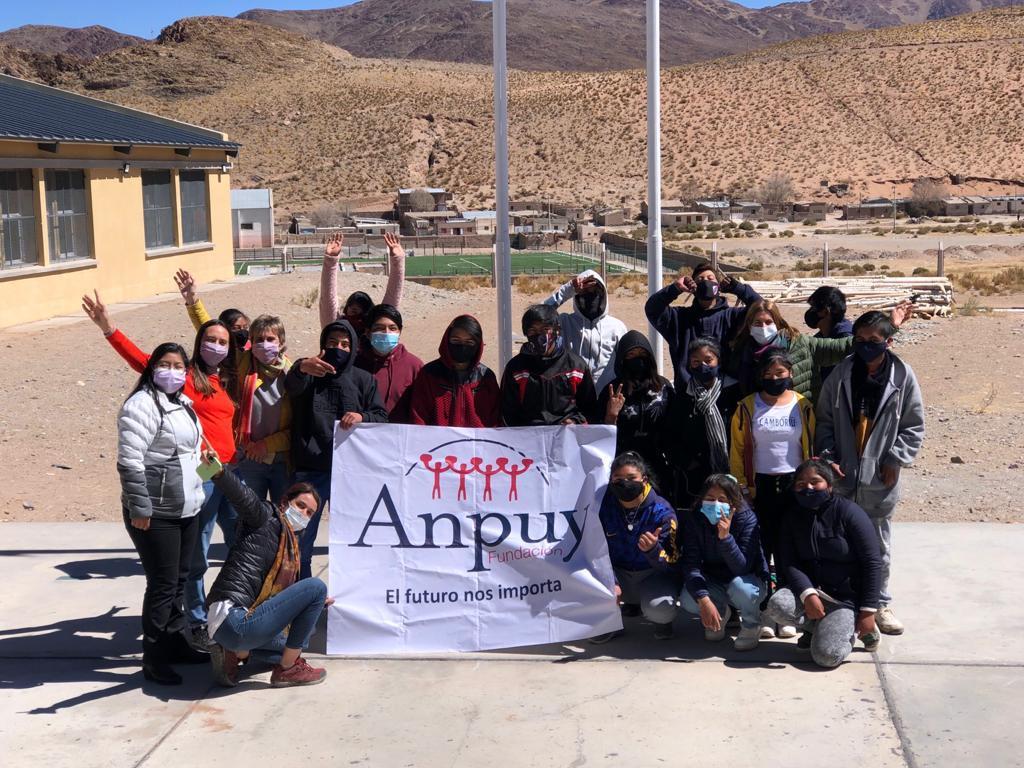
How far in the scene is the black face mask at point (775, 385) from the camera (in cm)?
623

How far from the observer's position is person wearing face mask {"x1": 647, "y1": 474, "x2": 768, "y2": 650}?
19.7 feet

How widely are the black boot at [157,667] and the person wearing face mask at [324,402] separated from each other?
0.76m

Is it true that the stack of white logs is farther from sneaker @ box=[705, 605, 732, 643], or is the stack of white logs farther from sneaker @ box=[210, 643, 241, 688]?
sneaker @ box=[210, 643, 241, 688]

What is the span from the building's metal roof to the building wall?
332 mm

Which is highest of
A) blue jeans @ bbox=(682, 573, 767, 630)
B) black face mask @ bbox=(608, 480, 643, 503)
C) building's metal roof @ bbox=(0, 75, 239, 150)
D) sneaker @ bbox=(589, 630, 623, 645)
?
building's metal roof @ bbox=(0, 75, 239, 150)

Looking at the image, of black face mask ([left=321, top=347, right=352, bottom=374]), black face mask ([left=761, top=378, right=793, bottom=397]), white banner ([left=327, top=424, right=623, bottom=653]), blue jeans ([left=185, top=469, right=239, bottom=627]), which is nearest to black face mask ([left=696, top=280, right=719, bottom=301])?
black face mask ([left=761, top=378, right=793, bottom=397])

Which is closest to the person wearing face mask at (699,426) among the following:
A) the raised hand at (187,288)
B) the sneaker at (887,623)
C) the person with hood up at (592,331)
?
the person with hood up at (592,331)

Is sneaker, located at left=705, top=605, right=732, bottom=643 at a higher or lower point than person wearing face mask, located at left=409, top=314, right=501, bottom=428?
lower

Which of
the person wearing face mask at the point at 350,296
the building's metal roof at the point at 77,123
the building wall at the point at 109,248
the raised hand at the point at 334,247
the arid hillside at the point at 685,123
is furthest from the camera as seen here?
the arid hillside at the point at 685,123

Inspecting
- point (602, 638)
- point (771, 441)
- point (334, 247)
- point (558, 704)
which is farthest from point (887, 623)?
point (334, 247)

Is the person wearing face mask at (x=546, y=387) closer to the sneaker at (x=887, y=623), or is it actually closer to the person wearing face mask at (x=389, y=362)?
the person wearing face mask at (x=389, y=362)

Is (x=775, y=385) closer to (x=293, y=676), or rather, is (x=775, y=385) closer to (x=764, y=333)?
(x=764, y=333)

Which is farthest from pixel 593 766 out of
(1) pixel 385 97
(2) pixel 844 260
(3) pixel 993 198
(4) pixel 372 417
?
(1) pixel 385 97

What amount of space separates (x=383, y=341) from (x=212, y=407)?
948 millimetres
